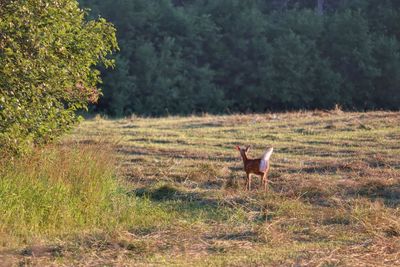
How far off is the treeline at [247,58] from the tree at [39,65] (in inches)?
1064

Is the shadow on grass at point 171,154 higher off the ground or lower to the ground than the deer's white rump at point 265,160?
lower

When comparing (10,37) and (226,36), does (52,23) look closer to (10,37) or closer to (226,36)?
(10,37)

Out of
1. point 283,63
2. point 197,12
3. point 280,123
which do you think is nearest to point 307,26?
point 283,63

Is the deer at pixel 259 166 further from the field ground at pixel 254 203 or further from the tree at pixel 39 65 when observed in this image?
the tree at pixel 39 65

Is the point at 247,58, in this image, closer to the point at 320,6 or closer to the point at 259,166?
the point at 320,6

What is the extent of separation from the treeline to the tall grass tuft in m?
27.2

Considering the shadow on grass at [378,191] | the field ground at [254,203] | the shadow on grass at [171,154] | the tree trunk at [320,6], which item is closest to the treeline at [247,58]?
the tree trunk at [320,6]

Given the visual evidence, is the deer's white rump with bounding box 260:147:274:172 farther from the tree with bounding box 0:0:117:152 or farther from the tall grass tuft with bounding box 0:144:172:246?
the tree with bounding box 0:0:117:152

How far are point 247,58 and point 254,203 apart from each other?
31498mm

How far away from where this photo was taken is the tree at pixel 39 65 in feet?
32.1

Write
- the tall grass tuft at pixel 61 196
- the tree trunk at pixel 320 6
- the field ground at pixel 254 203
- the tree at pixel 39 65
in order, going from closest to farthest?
1. the field ground at pixel 254 203
2. the tall grass tuft at pixel 61 196
3. the tree at pixel 39 65
4. the tree trunk at pixel 320 6

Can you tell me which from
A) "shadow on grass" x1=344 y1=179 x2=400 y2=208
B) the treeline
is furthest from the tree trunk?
"shadow on grass" x1=344 y1=179 x2=400 y2=208

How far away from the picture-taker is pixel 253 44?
41.1 m

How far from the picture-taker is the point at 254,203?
10.6 metres
